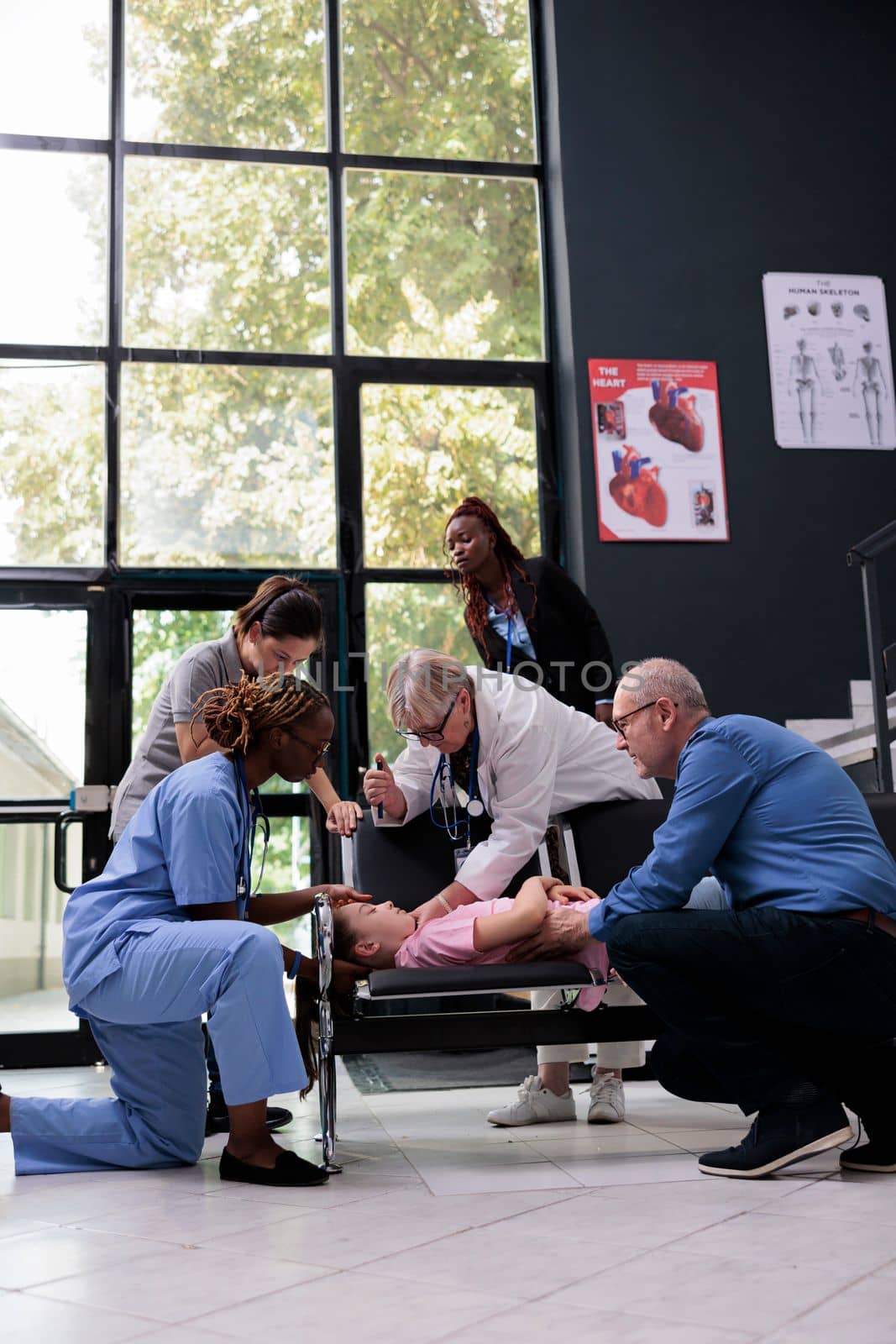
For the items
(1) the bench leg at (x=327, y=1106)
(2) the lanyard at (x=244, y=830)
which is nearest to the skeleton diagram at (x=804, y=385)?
(2) the lanyard at (x=244, y=830)

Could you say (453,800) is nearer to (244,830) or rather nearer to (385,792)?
(385,792)

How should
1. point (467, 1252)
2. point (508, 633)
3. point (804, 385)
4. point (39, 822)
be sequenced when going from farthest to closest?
1. point (804, 385)
2. point (39, 822)
3. point (508, 633)
4. point (467, 1252)

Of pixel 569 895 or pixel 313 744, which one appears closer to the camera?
pixel 313 744

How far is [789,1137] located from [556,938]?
665 mm

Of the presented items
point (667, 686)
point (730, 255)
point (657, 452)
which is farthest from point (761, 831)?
point (730, 255)

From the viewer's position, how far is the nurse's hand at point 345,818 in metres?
3.25

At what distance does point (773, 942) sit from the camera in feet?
7.86

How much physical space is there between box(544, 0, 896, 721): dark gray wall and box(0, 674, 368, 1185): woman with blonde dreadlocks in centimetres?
251

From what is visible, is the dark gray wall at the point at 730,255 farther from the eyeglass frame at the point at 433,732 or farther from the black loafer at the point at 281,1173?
the black loafer at the point at 281,1173

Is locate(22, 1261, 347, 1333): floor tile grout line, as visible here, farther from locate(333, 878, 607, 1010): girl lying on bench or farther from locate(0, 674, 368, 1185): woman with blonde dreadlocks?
locate(333, 878, 607, 1010): girl lying on bench

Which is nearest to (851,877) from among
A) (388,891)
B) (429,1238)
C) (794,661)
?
(429,1238)

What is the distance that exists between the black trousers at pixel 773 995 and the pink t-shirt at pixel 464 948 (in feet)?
0.98

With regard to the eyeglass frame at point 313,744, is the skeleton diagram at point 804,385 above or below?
above

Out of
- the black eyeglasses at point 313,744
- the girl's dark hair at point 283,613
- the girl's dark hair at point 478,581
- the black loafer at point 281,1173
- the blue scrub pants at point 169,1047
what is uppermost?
the girl's dark hair at point 478,581
